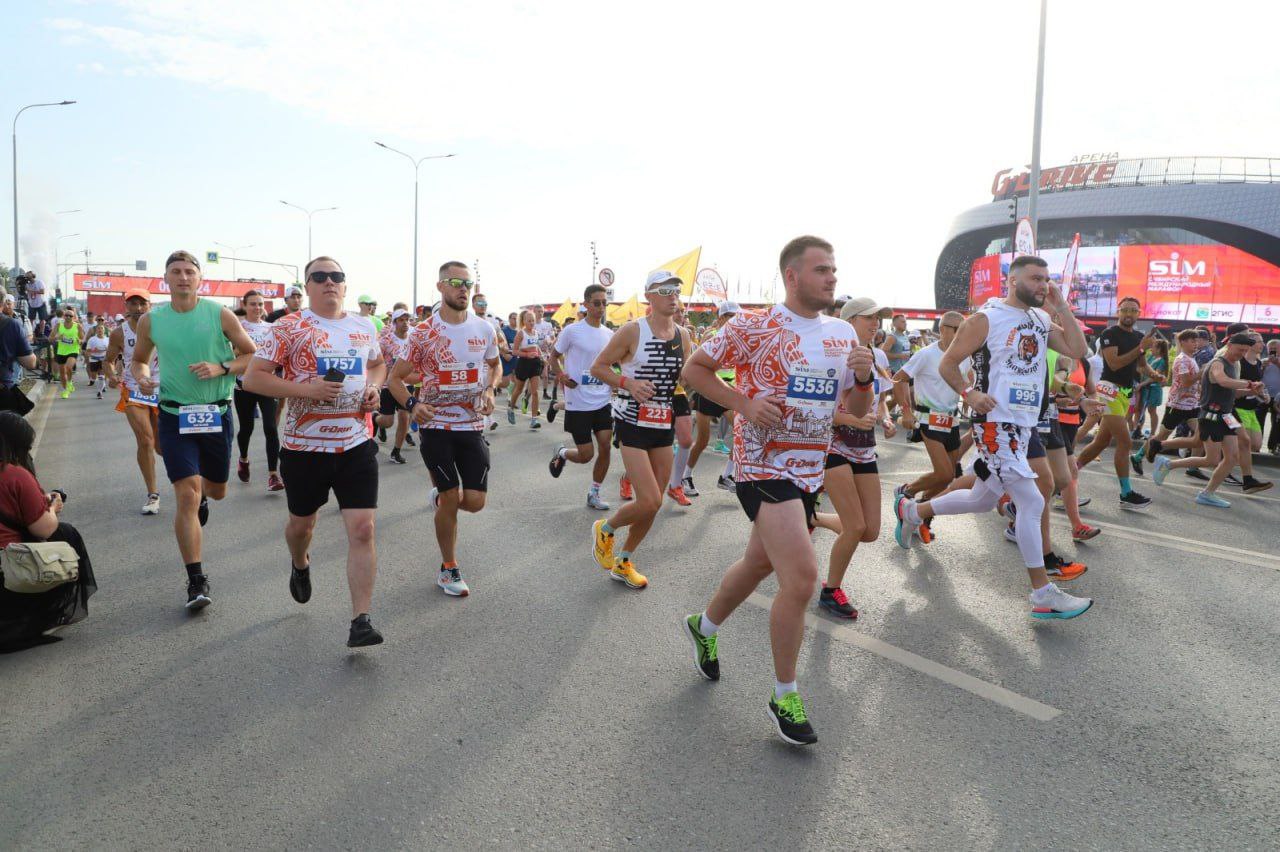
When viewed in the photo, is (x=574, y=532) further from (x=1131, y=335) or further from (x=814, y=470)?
(x=1131, y=335)

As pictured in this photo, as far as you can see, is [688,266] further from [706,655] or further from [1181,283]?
[1181,283]

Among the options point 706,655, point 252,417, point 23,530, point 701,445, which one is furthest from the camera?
point 701,445

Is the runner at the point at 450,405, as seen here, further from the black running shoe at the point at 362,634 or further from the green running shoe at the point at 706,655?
the green running shoe at the point at 706,655

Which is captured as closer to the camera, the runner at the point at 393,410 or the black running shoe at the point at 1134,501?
the black running shoe at the point at 1134,501

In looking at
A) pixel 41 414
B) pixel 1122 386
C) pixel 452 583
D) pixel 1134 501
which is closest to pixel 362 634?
pixel 452 583

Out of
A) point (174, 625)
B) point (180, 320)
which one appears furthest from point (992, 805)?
point (180, 320)

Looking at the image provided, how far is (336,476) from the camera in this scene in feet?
14.6

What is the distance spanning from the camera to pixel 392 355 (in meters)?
11.0

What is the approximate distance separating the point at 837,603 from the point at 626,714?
1.87 meters

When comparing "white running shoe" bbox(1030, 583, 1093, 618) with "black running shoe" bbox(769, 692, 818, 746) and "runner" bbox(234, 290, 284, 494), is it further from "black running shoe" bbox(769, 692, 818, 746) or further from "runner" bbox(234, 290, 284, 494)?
"runner" bbox(234, 290, 284, 494)

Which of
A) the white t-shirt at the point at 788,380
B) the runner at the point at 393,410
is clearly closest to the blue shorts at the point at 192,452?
the white t-shirt at the point at 788,380

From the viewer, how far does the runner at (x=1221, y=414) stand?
8.70 metres

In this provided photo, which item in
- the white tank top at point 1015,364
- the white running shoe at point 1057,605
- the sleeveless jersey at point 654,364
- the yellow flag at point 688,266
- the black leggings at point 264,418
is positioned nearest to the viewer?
the white running shoe at point 1057,605

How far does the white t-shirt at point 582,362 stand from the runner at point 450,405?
2678 mm
